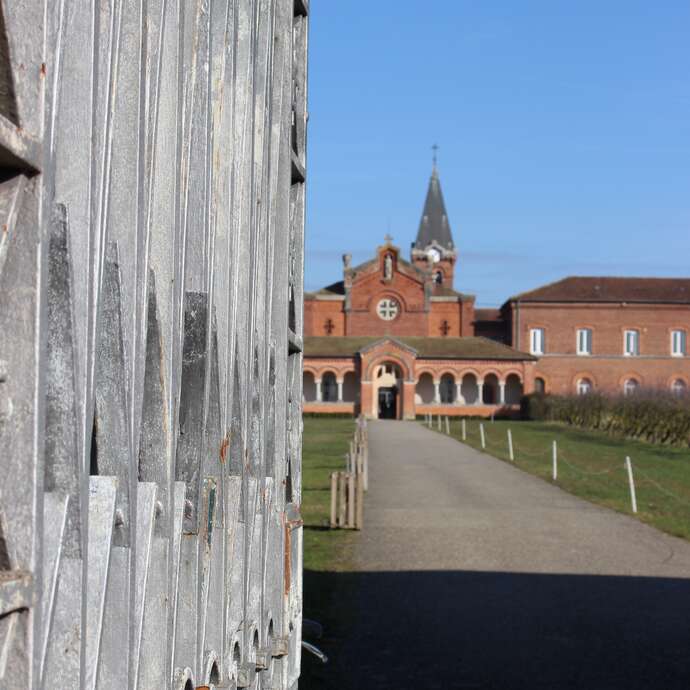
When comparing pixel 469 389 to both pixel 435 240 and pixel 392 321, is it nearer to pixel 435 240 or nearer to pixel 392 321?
pixel 392 321

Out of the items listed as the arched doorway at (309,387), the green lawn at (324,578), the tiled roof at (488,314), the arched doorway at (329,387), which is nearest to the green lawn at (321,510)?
the green lawn at (324,578)

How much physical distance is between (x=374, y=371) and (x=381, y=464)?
3552cm

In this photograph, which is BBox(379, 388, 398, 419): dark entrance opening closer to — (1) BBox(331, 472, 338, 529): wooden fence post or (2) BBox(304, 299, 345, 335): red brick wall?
(2) BBox(304, 299, 345, 335): red brick wall

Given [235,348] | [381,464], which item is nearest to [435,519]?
[381,464]

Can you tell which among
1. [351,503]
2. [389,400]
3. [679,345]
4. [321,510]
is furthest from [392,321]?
[351,503]

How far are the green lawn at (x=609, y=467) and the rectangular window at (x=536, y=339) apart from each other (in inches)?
864

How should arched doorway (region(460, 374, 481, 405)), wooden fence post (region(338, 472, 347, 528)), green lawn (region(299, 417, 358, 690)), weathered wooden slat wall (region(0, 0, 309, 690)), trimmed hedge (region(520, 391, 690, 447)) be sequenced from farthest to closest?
arched doorway (region(460, 374, 481, 405))
trimmed hedge (region(520, 391, 690, 447))
wooden fence post (region(338, 472, 347, 528))
green lawn (region(299, 417, 358, 690))
weathered wooden slat wall (region(0, 0, 309, 690))

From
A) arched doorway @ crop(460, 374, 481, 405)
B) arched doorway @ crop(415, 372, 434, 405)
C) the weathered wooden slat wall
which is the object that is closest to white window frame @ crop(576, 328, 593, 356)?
arched doorway @ crop(460, 374, 481, 405)

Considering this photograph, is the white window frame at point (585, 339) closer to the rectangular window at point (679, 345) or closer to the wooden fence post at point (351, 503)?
the rectangular window at point (679, 345)

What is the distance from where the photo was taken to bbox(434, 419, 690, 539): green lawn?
17.5 metres

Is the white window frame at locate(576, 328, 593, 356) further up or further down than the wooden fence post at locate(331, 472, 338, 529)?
further up

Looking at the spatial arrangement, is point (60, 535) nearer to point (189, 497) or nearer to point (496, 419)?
point (189, 497)

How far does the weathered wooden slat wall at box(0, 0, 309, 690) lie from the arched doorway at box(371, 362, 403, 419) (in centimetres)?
5841

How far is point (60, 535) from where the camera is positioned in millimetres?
1477
